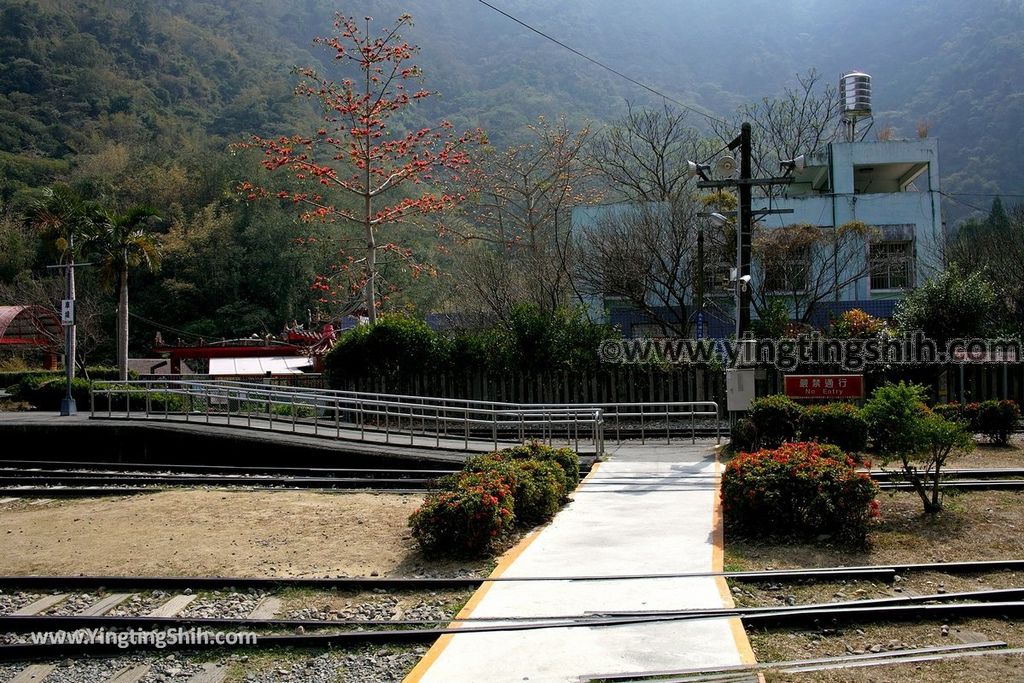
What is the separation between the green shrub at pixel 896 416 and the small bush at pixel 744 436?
4071mm

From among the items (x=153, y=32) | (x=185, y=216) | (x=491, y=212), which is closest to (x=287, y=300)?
(x=185, y=216)

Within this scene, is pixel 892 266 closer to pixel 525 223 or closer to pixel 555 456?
pixel 525 223

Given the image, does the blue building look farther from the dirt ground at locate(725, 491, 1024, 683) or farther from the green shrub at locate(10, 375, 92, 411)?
the dirt ground at locate(725, 491, 1024, 683)

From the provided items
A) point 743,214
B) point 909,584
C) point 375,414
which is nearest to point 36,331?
point 375,414

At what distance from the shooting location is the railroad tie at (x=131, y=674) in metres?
7.43

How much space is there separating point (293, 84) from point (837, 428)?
85.9 meters

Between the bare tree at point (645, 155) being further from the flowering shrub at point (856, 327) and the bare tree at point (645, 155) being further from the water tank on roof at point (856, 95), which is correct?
the flowering shrub at point (856, 327)

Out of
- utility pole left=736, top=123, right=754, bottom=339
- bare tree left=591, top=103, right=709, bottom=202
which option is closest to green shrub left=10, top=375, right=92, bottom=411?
utility pole left=736, top=123, right=754, bottom=339

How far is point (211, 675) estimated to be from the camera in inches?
294

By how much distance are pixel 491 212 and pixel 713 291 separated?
524 inches

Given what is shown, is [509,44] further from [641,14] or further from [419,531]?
[419,531]

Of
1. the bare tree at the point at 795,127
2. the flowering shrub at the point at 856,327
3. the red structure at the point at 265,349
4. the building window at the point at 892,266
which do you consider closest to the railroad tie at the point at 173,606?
the flowering shrub at the point at 856,327

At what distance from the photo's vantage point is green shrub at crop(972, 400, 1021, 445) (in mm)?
18109

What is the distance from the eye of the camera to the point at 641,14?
402 ft
